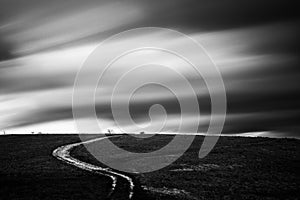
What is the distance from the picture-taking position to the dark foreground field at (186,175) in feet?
97.5

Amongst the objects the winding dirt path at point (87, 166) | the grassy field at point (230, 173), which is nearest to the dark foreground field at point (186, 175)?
the grassy field at point (230, 173)

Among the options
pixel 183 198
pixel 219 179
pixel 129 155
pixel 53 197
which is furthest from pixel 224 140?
pixel 53 197

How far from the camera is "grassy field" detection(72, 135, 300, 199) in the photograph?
3062 centimetres

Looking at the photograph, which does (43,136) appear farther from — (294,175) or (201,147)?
(294,175)

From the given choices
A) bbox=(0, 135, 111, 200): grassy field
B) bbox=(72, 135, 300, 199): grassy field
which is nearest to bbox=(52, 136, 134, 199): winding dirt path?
bbox=(0, 135, 111, 200): grassy field

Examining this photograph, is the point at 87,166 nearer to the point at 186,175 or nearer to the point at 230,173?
the point at 186,175

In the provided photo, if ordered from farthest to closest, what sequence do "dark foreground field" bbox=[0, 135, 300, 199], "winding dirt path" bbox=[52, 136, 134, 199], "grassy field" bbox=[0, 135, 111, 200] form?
"winding dirt path" bbox=[52, 136, 134, 199] → "dark foreground field" bbox=[0, 135, 300, 199] → "grassy field" bbox=[0, 135, 111, 200]

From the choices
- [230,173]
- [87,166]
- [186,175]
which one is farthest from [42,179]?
[230,173]

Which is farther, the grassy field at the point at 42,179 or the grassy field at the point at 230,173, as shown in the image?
the grassy field at the point at 230,173

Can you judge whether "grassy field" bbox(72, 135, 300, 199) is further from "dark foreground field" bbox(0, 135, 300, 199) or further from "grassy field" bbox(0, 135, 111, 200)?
"grassy field" bbox(0, 135, 111, 200)

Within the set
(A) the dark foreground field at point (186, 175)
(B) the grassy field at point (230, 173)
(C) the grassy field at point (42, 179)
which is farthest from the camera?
(B) the grassy field at point (230, 173)

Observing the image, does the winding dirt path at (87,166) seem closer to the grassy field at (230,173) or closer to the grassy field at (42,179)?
the grassy field at (42,179)

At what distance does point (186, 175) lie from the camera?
3653 cm

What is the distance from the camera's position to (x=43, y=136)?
220ft
